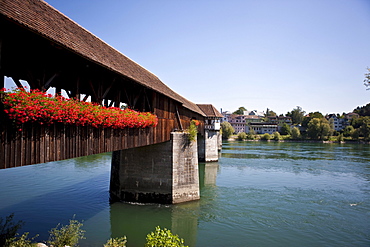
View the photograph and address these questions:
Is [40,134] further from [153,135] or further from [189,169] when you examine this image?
[189,169]

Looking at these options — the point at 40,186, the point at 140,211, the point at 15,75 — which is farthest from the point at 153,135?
the point at 40,186

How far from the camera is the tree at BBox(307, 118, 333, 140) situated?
202 feet

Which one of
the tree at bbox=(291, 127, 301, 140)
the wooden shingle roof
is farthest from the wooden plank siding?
the tree at bbox=(291, 127, 301, 140)

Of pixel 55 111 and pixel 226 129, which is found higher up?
pixel 226 129

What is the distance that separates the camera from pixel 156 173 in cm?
1101

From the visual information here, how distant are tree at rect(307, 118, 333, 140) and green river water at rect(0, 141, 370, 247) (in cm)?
4912

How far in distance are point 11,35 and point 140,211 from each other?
7.87m

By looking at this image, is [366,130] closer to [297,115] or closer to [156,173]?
[297,115]

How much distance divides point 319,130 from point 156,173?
2413 inches

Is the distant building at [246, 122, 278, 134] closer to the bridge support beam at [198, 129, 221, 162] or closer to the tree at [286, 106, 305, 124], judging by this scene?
the tree at [286, 106, 305, 124]

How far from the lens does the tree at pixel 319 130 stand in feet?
202

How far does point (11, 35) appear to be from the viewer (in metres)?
4.43

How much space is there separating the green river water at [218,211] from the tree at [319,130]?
49.1 metres

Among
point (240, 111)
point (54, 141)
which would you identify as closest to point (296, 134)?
point (240, 111)
